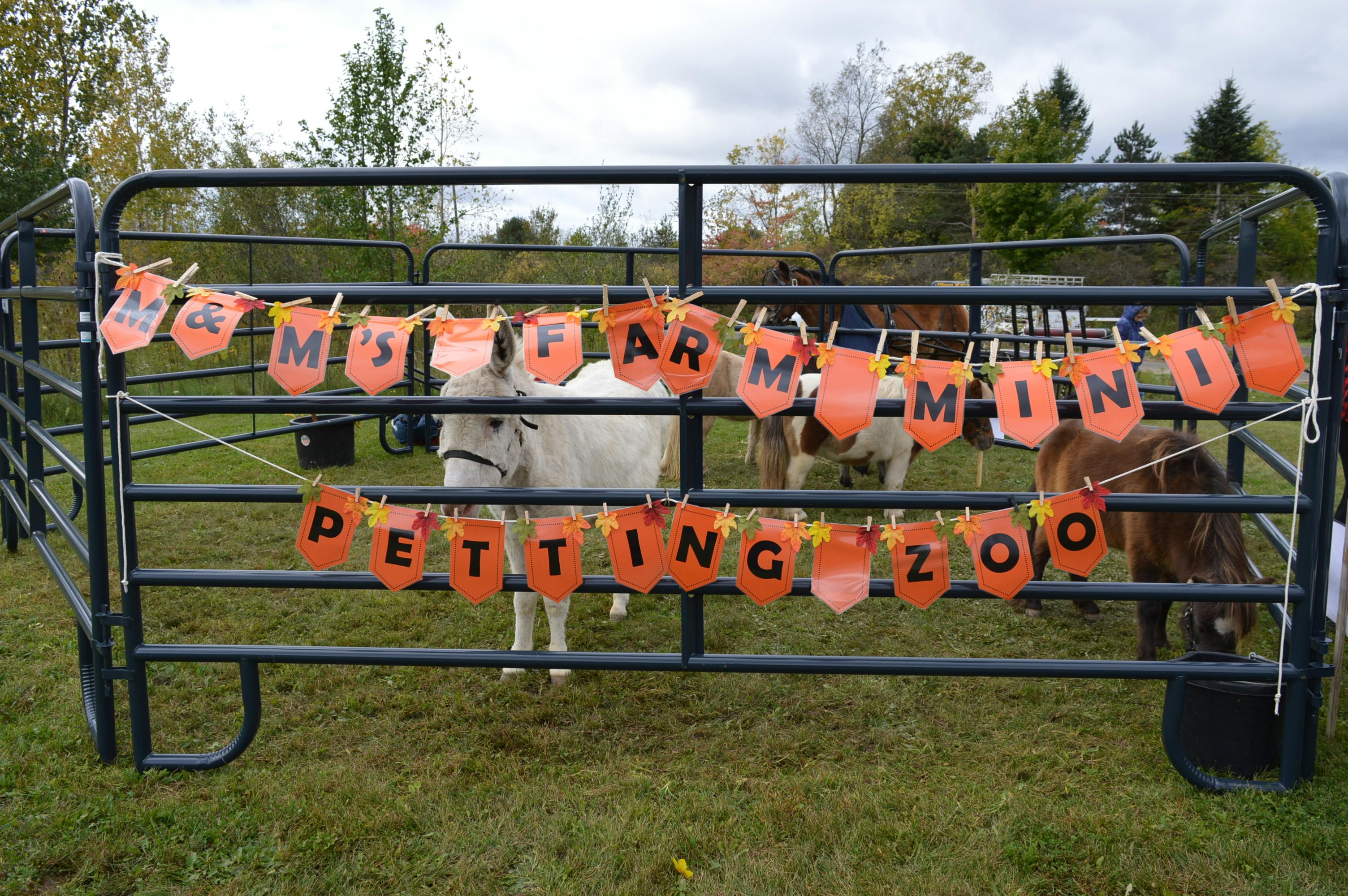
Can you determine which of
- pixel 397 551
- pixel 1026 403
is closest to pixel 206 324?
pixel 397 551

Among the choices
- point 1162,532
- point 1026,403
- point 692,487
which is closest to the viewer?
point 1026,403

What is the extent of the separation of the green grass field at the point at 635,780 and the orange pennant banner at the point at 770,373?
130 cm

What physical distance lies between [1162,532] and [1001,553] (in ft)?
5.53

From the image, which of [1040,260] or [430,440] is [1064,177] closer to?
[430,440]

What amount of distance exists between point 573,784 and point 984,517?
1638 mm

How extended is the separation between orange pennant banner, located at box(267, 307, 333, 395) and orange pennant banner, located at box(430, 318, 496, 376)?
1.11 ft

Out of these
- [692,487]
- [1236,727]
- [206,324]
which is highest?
[206,324]

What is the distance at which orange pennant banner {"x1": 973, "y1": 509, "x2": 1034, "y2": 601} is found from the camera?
2.47m

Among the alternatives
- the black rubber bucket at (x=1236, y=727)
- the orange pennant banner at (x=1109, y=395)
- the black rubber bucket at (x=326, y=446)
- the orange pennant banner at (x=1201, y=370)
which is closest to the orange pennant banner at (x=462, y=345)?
the orange pennant banner at (x=1109, y=395)

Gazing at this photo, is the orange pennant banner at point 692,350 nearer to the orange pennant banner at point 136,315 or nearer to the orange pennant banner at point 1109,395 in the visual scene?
the orange pennant banner at point 1109,395

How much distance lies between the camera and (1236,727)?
105 inches

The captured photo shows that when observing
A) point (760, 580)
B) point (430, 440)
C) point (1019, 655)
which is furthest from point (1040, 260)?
point (760, 580)

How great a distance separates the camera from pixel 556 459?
12.0 feet

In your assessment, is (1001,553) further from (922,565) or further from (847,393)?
(847,393)
